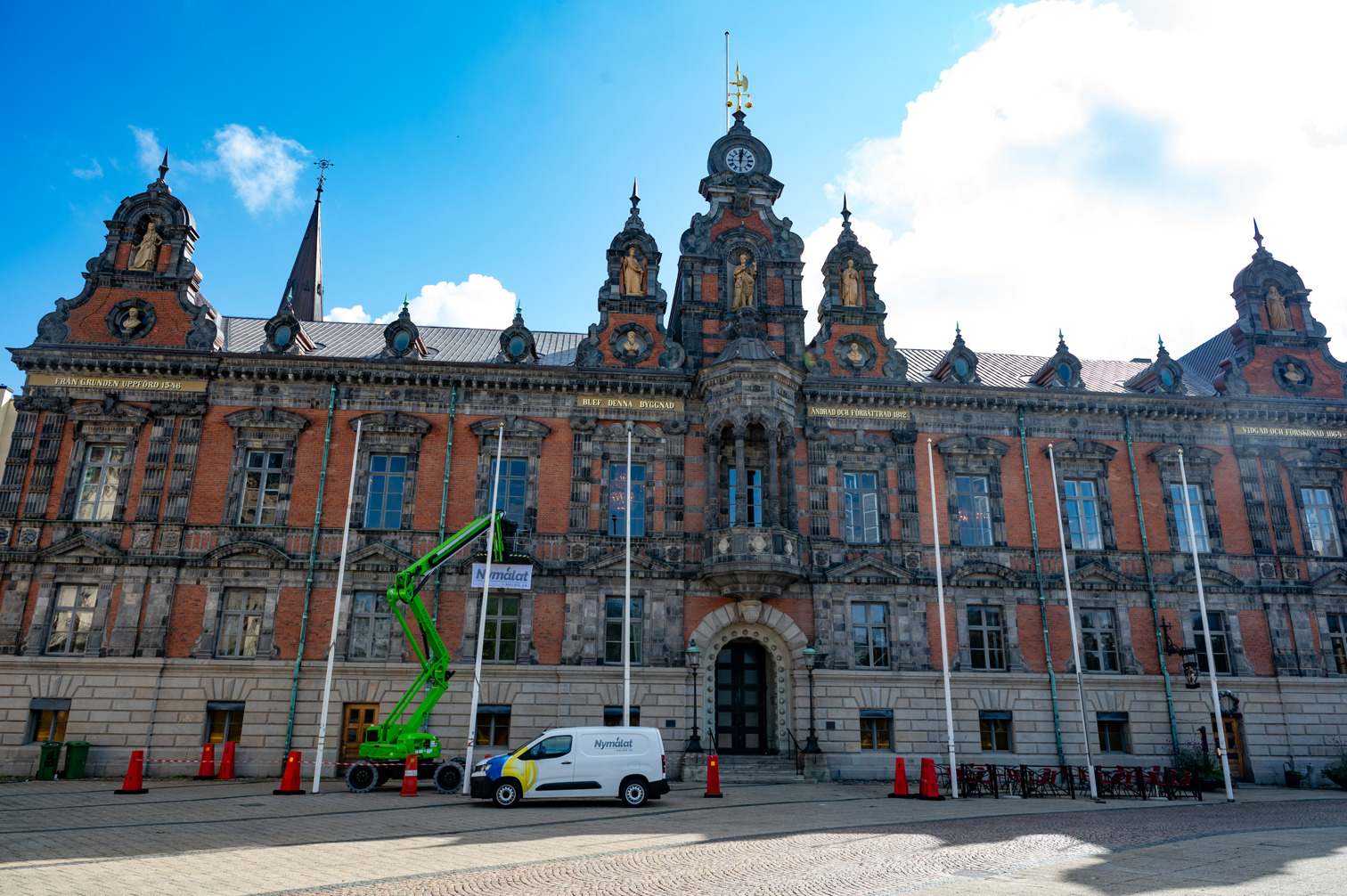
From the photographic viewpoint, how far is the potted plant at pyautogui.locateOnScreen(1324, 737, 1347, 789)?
27.5 metres

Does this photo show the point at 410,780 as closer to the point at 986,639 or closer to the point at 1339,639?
the point at 986,639

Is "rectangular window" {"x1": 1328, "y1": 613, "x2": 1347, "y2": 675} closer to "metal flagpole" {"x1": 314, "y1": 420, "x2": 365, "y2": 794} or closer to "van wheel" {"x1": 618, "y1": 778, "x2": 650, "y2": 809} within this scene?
"van wheel" {"x1": 618, "y1": 778, "x2": 650, "y2": 809}

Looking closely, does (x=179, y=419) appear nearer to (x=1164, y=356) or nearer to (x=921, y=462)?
(x=921, y=462)

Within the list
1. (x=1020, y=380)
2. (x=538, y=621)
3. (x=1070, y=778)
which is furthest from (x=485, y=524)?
(x=1020, y=380)

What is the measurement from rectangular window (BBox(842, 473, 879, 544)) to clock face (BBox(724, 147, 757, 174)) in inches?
512

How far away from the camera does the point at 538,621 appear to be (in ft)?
90.4

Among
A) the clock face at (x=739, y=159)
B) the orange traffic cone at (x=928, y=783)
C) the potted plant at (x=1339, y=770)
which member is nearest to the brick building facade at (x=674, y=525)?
the potted plant at (x=1339, y=770)

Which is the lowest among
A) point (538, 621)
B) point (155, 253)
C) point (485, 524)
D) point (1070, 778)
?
point (1070, 778)

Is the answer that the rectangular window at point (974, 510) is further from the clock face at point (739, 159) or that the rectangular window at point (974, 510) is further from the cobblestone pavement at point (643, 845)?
the clock face at point (739, 159)

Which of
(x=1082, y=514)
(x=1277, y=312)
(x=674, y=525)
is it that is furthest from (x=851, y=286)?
(x=1277, y=312)

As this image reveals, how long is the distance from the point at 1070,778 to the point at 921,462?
11.4 m

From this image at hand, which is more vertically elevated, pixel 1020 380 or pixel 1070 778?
pixel 1020 380

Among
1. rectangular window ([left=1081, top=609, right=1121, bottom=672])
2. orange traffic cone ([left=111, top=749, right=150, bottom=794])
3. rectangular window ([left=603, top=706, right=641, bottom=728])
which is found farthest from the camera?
rectangular window ([left=1081, top=609, right=1121, bottom=672])

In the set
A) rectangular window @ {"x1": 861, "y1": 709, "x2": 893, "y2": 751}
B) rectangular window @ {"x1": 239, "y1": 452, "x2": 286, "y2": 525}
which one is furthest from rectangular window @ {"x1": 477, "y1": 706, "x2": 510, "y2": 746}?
rectangular window @ {"x1": 861, "y1": 709, "x2": 893, "y2": 751}
